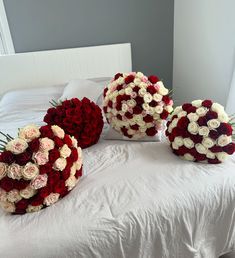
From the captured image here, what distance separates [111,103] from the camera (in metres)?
1.31

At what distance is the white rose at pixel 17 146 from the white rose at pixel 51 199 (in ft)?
0.65

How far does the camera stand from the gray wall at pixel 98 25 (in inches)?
92.0

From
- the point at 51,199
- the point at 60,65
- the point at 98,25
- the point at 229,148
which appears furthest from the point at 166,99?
the point at 98,25

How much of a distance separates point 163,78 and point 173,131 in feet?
6.74

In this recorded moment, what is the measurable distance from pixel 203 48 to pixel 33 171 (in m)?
2.30

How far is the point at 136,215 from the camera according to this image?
34.4 inches

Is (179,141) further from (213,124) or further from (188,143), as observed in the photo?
(213,124)

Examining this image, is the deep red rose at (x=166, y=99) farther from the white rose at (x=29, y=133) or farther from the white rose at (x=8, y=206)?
the white rose at (x=8, y=206)

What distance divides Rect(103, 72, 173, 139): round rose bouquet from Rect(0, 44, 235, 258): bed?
9 centimetres

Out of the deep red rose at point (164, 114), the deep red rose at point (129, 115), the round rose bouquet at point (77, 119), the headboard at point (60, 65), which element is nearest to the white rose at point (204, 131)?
the deep red rose at point (164, 114)

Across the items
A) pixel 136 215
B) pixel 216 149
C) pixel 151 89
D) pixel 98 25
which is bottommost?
pixel 136 215

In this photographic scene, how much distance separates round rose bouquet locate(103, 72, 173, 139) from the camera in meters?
1.23

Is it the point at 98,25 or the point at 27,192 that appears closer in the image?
the point at 27,192

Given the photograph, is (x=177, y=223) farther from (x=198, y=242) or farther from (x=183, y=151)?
(x=183, y=151)
